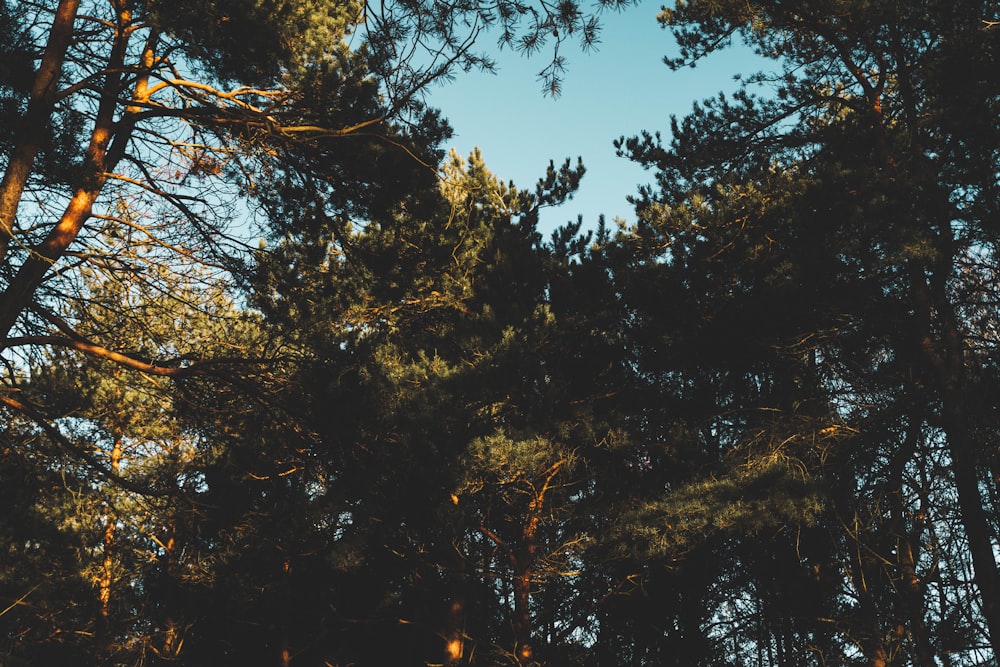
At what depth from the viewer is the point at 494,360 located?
9766 millimetres

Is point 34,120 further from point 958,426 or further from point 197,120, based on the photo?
point 958,426

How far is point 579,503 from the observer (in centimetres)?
1126

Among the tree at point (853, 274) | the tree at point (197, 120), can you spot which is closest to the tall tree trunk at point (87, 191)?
the tree at point (197, 120)

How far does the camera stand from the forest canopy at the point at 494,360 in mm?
5480

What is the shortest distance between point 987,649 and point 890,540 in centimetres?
202

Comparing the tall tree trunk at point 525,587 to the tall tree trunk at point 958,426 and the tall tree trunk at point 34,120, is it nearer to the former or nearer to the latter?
the tall tree trunk at point 958,426


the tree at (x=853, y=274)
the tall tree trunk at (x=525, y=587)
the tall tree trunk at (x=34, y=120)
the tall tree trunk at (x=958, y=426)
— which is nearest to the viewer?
the tall tree trunk at (x=34, y=120)

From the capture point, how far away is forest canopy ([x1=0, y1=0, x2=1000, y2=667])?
5480 millimetres

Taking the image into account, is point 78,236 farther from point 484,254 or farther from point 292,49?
point 484,254

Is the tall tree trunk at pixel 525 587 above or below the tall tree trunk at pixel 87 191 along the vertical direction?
below

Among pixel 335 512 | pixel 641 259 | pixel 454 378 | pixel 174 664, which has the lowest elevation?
pixel 174 664

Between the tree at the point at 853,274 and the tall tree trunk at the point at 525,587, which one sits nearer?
the tree at the point at 853,274

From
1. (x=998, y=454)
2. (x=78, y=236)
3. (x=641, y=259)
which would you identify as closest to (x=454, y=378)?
(x=641, y=259)

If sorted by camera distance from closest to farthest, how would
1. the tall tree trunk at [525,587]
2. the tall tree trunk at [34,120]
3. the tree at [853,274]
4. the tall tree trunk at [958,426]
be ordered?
the tall tree trunk at [34,120]
the tall tree trunk at [958,426]
the tree at [853,274]
the tall tree trunk at [525,587]
